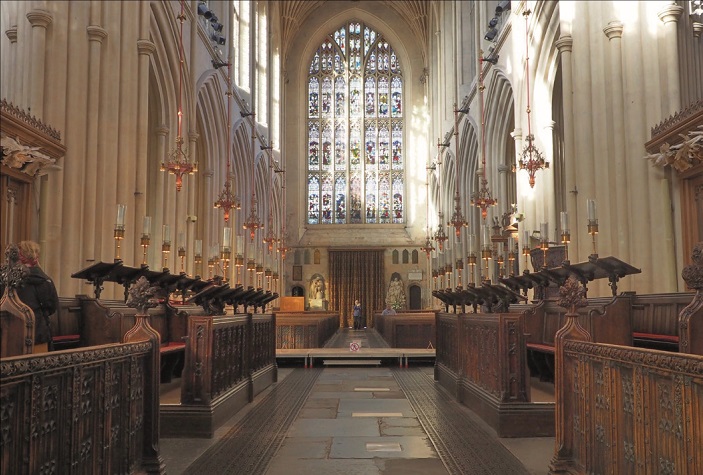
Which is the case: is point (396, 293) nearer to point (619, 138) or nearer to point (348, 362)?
point (348, 362)

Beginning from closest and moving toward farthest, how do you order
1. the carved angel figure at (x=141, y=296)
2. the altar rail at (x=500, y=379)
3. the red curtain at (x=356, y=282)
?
1. the carved angel figure at (x=141, y=296)
2. the altar rail at (x=500, y=379)
3. the red curtain at (x=356, y=282)

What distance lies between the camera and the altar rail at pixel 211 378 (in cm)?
574

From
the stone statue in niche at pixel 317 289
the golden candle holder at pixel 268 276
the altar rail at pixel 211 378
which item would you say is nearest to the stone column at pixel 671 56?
the altar rail at pixel 211 378

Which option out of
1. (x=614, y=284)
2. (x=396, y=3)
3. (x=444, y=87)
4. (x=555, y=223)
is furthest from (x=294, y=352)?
(x=396, y=3)

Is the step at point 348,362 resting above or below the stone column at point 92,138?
below

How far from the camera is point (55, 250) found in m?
10.1

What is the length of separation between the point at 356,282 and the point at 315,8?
1436 centimetres

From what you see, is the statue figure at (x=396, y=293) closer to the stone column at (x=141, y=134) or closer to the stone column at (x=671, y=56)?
the stone column at (x=141, y=134)

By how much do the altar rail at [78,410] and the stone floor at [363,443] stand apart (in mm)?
779

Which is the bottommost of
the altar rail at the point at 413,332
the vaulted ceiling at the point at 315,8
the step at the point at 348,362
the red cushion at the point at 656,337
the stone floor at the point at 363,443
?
the step at the point at 348,362

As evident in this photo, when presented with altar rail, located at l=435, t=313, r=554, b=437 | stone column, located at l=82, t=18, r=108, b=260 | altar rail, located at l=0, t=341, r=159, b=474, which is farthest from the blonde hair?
stone column, located at l=82, t=18, r=108, b=260

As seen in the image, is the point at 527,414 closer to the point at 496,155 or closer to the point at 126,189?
the point at 126,189

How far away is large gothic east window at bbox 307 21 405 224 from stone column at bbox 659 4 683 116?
24.4m

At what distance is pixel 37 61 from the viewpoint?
408 inches
